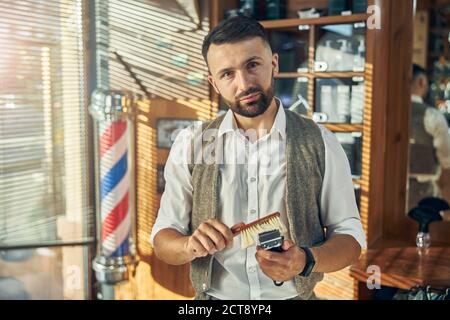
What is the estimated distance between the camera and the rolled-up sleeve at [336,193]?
1.07 meters

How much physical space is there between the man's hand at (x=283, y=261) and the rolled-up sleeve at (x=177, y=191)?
0.17m

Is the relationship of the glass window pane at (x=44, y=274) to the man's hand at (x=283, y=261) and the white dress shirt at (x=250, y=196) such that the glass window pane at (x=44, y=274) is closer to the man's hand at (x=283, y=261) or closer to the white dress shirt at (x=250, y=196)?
the white dress shirt at (x=250, y=196)

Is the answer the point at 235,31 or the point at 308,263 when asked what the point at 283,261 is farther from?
the point at 235,31

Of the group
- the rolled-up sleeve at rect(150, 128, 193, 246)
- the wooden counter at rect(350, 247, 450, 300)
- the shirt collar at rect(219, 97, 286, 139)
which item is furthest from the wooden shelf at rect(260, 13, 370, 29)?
the wooden counter at rect(350, 247, 450, 300)

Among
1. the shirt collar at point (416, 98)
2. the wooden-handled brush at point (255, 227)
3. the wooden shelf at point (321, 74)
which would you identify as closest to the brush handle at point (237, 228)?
the wooden-handled brush at point (255, 227)

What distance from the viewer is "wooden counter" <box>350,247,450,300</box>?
1215 mm

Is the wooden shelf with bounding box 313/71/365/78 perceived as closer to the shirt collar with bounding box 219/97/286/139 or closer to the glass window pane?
the shirt collar with bounding box 219/97/286/139

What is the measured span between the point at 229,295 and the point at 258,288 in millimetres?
63

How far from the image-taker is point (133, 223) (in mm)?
1160

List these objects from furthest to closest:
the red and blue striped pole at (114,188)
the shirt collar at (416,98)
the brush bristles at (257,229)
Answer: the shirt collar at (416,98) < the red and blue striped pole at (114,188) < the brush bristles at (257,229)

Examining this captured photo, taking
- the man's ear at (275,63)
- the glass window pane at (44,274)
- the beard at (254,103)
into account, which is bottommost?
the glass window pane at (44,274)

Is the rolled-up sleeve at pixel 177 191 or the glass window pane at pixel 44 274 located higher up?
the rolled-up sleeve at pixel 177 191

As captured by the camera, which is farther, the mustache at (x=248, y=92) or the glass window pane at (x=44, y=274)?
the glass window pane at (x=44, y=274)
